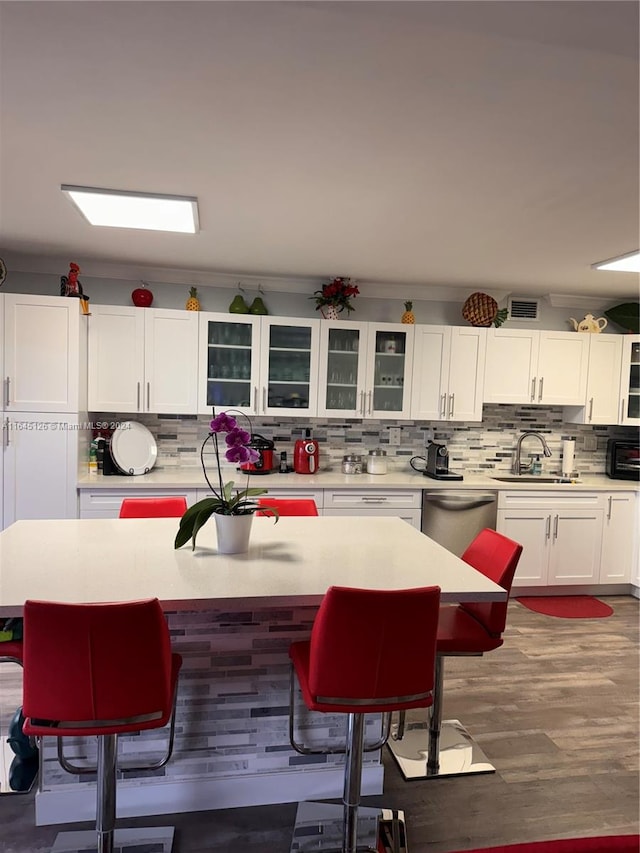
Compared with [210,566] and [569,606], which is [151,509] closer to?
[210,566]

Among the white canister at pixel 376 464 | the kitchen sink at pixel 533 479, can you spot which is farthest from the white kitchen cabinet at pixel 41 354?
the kitchen sink at pixel 533 479

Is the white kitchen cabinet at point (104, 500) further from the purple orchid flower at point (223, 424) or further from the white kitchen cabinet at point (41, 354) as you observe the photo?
the purple orchid flower at point (223, 424)

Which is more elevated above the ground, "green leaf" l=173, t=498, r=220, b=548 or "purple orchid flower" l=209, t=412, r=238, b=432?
"purple orchid flower" l=209, t=412, r=238, b=432

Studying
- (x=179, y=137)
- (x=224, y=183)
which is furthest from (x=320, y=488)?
(x=179, y=137)

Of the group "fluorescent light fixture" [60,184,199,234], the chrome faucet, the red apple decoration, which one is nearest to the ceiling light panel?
the chrome faucet

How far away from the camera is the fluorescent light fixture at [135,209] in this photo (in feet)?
8.20

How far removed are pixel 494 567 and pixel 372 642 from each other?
2.80ft

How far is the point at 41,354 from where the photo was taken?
3.61 metres

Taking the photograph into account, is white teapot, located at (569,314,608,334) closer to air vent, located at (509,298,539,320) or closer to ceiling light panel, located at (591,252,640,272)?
air vent, located at (509,298,539,320)

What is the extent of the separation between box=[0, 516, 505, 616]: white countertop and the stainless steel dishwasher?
1651 mm

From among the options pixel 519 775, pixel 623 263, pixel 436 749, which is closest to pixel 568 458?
pixel 623 263

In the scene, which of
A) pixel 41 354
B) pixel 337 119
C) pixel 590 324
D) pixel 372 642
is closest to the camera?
pixel 372 642

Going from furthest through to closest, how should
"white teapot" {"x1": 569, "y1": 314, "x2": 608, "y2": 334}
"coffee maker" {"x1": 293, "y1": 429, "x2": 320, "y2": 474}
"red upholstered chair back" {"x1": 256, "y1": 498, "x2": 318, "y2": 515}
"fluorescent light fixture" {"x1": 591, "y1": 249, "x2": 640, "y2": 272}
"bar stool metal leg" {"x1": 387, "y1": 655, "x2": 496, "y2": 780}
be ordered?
"white teapot" {"x1": 569, "y1": 314, "x2": 608, "y2": 334}, "coffee maker" {"x1": 293, "y1": 429, "x2": 320, "y2": 474}, "fluorescent light fixture" {"x1": 591, "y1": 249, "x2": 640, "y2": 272}, "red upholstered chair back" {"x1": 256, "y1": 498, "x2": 318, "y2": 515}, "bar stool metal leg" {"x1": 387, "y1": 655, "x2": 496, "y2": 780}

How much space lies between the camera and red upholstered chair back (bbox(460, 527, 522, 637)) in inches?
79.7
